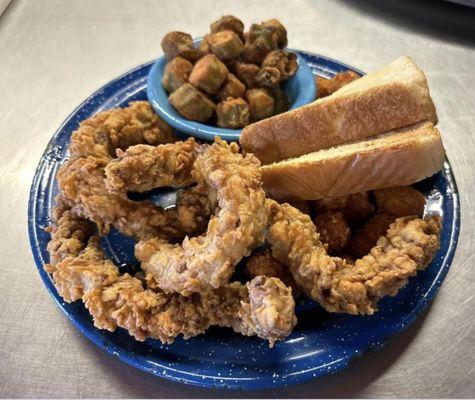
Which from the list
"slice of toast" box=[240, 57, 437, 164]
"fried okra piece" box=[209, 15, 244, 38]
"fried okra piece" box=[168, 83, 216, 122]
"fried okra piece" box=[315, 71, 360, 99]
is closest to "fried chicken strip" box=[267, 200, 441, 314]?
"slice of toast" box=[240, 57, 437, 164]

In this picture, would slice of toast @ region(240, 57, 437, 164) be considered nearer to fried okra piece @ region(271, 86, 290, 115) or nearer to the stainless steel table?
fried okra piece @ region(271, 86, 290, 115)

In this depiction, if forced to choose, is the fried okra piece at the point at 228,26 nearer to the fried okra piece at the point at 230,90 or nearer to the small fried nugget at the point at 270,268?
the fried okra piece at the point at 230,90

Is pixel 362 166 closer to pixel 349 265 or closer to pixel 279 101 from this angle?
pixel 349 265

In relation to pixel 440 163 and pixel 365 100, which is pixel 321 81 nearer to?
pixel 365 100

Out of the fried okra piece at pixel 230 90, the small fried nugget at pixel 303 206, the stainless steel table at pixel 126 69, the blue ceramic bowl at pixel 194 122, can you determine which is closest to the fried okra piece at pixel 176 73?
the blue ceramic bowl at pixel 194 122

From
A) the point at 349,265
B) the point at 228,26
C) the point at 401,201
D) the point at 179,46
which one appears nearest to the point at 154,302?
the point at 349,265

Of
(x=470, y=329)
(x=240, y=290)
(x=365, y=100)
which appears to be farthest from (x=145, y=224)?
(x=470, y=329)
